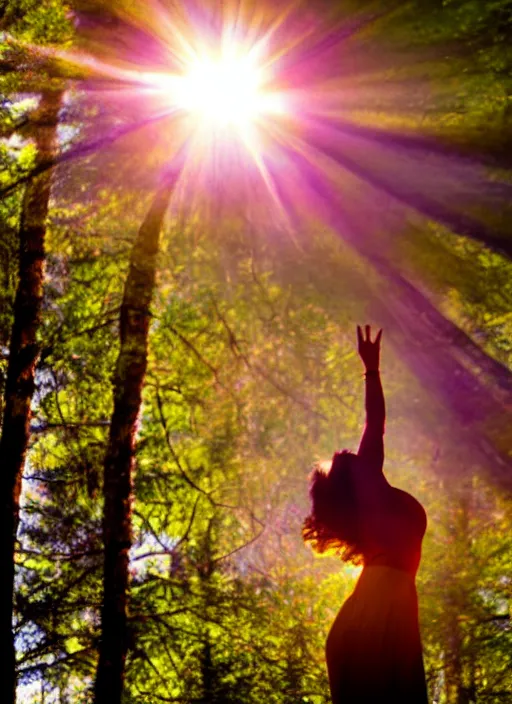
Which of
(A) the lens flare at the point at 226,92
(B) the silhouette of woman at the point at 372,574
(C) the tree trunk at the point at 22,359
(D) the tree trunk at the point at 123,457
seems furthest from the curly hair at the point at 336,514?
(A) the lens flare at the point at 226,92

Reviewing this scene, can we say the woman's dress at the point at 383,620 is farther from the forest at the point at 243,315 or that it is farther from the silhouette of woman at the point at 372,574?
the forest at the point at 243,315

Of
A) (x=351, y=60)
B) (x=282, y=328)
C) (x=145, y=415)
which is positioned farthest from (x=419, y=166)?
(x=145, y=415)

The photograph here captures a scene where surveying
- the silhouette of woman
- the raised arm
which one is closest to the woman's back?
the silhouette of woman

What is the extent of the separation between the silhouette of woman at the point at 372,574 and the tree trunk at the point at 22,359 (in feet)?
17.1

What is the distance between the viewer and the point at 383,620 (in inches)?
97.9

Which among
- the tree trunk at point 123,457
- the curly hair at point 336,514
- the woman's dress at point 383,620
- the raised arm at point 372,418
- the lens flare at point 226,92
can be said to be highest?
the lens flare at point 226,92

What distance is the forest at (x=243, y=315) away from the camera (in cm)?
579

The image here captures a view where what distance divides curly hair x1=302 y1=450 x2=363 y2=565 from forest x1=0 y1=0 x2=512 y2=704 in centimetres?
324

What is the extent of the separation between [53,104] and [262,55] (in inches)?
128

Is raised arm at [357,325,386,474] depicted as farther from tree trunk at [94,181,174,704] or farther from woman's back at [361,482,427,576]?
tree trunk at [94,181,174,704]

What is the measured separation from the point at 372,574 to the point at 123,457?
5291mm

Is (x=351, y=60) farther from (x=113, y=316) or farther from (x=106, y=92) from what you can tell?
(x=113, y=316)

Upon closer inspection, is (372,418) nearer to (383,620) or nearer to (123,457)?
(383,620)

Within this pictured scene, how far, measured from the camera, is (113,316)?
9.42 m
